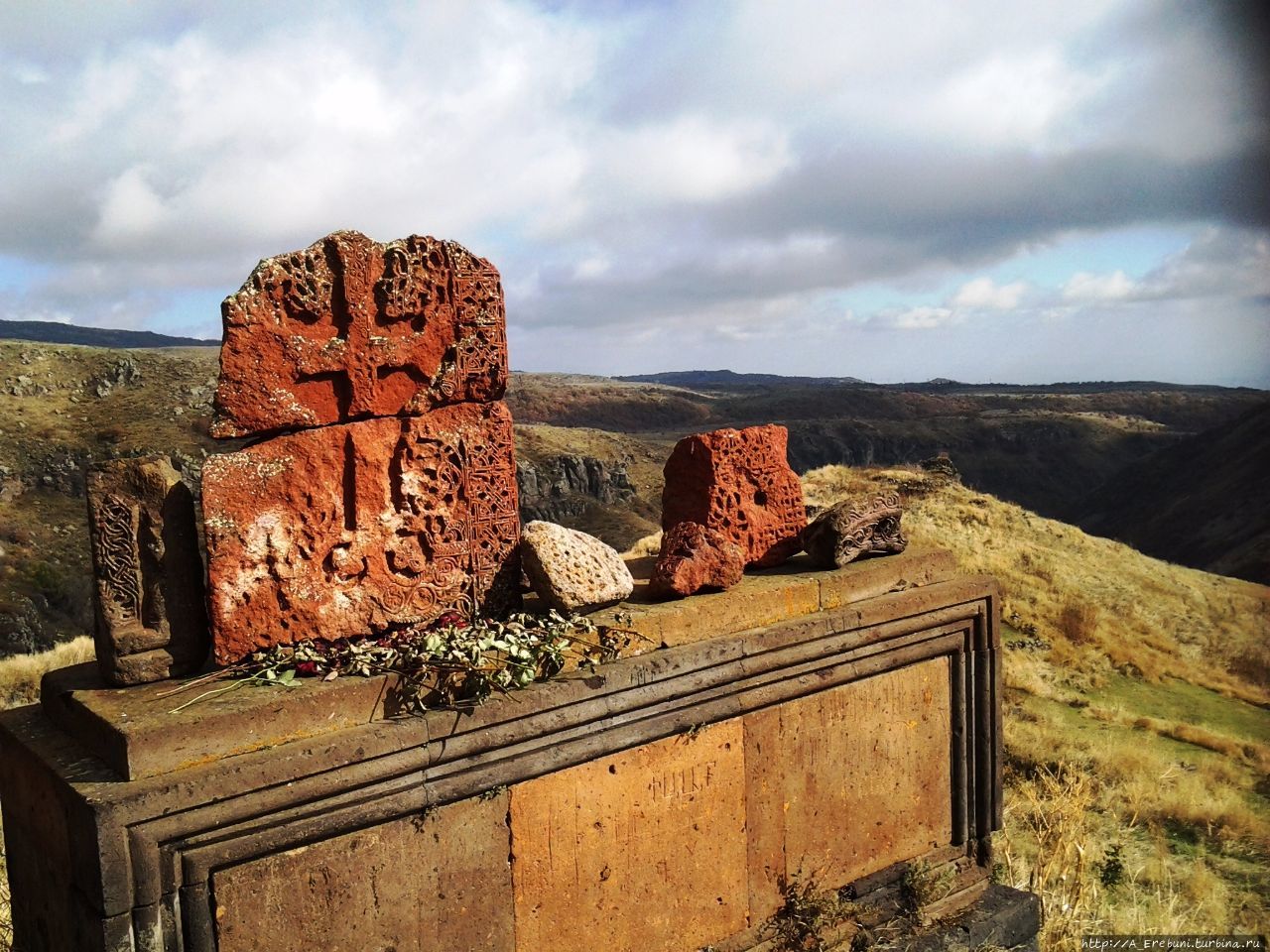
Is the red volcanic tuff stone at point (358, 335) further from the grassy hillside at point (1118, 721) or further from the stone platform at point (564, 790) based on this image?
the grassy hillside at point (1118, 721)

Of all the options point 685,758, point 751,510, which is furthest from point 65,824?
point 751,510

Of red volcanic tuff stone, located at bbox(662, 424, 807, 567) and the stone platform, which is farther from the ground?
red volcanic tuff stone, located at bbox(662, 424, 807, 567)

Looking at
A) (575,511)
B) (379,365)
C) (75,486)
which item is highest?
(379,365)

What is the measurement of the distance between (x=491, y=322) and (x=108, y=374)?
99.7 ft

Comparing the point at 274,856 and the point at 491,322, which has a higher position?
the point at 491,322

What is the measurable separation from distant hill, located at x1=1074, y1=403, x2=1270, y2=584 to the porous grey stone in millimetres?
21840

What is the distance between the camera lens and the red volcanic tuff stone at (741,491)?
4715 mm

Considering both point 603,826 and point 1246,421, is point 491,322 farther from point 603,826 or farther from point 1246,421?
point 1246,421

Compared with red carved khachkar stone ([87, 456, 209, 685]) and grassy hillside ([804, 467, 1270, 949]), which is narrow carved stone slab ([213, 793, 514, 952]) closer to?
red carved khachkar stone ([87, 456, 209, 685])

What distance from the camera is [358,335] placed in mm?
3504

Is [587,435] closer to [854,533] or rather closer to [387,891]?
[854,533]

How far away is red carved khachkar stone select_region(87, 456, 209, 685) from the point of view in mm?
3043

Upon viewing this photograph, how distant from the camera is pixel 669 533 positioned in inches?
170

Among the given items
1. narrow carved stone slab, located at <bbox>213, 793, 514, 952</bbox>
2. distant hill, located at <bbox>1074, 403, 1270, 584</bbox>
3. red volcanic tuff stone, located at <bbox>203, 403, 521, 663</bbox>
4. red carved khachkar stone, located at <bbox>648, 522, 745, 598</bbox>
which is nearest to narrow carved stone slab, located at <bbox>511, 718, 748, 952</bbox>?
narrow carved stone slab, located at <bbox>213, 793, 514, 952</bbox>
